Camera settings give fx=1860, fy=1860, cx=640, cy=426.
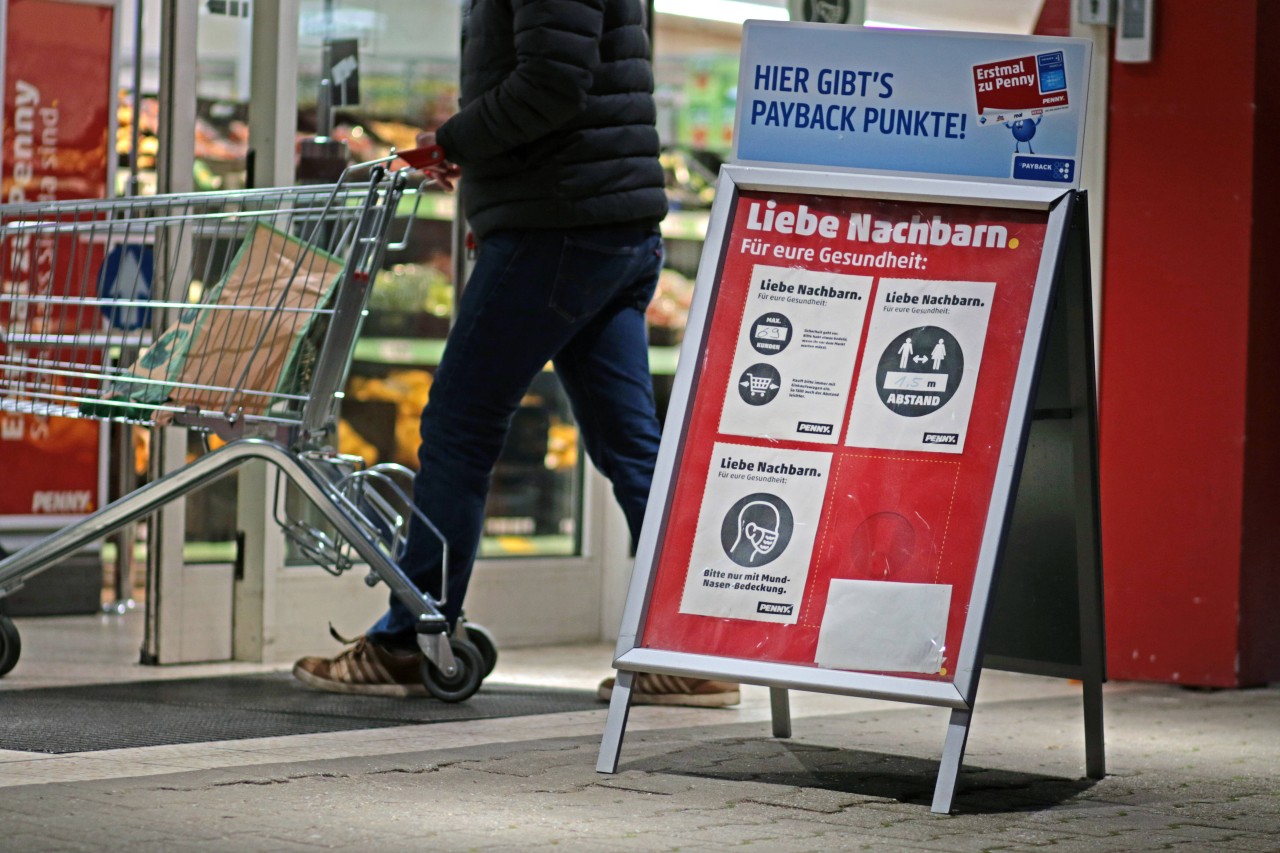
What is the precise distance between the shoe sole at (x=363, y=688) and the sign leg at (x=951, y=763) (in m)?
1.54

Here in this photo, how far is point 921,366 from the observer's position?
10.5ft

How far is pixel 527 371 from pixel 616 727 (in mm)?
1045

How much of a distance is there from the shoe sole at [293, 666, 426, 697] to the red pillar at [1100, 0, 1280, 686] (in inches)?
76.7

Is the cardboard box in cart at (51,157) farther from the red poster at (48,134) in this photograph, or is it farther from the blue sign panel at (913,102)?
the blue sign panel at (913,102)

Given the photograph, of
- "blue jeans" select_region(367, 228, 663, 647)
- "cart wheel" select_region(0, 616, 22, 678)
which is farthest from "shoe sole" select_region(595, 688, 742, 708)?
"cart wheel" select_region(0, 616, 22, 678)

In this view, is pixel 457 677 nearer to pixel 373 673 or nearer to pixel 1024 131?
pixel 373 673

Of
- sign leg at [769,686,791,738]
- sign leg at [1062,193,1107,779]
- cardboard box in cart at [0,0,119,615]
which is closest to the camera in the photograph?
sign leg at [1062,193,1107,779]

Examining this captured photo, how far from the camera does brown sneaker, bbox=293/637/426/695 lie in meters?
4.20

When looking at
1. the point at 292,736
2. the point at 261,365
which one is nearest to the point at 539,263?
the point at 261,365

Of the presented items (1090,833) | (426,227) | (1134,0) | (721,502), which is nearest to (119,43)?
(426,227)

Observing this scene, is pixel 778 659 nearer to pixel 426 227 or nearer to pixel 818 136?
pixel 818 136

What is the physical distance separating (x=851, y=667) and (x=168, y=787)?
44.1 inches

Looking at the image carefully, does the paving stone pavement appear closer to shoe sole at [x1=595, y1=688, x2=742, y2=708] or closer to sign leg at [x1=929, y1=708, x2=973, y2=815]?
sign leg at [x1=929, y1=708, x2=973, y2=815]

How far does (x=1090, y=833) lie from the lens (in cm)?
286
